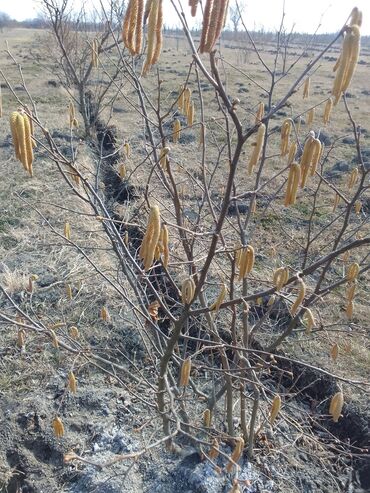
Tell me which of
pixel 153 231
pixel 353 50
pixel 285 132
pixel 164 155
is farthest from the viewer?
pixel 285 132

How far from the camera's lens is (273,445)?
2.92m

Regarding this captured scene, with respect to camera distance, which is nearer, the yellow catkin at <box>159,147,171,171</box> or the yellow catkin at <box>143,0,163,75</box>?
the yellow catkin at <box>143,0,163,75</box>

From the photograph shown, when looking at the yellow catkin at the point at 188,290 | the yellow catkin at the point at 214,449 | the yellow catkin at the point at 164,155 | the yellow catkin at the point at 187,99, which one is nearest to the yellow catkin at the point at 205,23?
the yellow catkin at the point at 164,155

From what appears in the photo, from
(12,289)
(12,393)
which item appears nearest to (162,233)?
(12,393)

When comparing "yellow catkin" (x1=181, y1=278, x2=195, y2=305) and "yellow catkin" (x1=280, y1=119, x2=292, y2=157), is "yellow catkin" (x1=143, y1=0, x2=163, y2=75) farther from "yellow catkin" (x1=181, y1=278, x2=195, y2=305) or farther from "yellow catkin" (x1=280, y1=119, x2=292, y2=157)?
"yellow catkin" (x1=280, y1=119, x2=292, y2=157)

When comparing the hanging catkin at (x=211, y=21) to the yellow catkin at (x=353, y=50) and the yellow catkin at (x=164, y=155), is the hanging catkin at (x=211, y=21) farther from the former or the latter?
the yellow catkin at (x=164, y=155)

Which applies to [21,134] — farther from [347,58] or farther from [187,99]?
[187,99]

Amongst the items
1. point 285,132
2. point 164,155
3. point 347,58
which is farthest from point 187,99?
point 347,58

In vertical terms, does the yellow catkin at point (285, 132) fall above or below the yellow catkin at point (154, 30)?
below

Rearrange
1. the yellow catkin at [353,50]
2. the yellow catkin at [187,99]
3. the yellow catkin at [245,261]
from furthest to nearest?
the yellow catkin at [187,99], the yellow catkin at [245,261], the yellow catkin at [353,50]

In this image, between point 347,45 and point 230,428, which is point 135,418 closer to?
point 230,428

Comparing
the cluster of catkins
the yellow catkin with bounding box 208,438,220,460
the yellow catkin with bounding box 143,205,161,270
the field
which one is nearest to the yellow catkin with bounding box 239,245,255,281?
the field

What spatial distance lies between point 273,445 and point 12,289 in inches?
98.8

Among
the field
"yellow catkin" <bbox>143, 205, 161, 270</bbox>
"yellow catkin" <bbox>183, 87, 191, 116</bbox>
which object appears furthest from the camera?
the field
